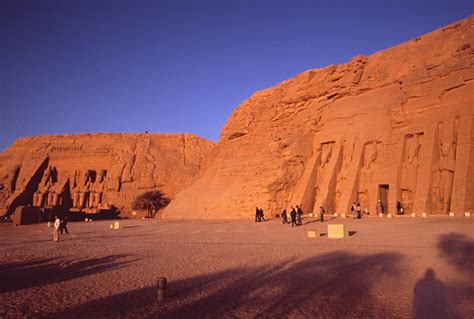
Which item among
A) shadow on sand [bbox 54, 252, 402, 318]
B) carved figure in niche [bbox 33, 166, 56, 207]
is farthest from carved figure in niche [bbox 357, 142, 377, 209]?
carved figure in niche [bbox 33, 166, 56, 207]

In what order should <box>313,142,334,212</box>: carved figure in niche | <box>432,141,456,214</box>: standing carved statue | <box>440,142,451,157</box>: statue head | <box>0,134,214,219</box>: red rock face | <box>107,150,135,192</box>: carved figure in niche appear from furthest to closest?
<box>107,150,135,192</box>: carved figure in niche
<box>0,134,214,219</box>: red rock face
<box>313,142,334,212</box>: carved figure in niche
<box>440,142,451,157</box>: statue head
<box>432,141,456,214</box>: standing carved statue

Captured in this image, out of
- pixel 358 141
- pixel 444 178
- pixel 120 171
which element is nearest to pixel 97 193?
pixel 120 171

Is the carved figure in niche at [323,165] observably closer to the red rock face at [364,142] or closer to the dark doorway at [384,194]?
the red rock face at [364,142]

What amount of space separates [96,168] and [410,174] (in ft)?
158

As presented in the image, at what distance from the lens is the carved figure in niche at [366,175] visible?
23.7m

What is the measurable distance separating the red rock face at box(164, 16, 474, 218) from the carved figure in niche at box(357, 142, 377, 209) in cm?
6

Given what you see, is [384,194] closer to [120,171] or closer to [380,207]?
[380,207]

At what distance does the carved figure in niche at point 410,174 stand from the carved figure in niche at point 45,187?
1889 inches

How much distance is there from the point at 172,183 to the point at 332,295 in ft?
154

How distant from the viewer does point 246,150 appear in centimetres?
3334

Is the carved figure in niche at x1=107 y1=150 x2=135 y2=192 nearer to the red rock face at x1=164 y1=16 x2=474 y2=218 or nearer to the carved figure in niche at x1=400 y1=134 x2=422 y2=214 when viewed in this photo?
the red rock face at x1=164 y1=16 x2=474 y2=218

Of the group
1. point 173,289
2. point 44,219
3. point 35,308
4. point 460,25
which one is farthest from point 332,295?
point 44,219

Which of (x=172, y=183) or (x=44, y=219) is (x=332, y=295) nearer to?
(x=44, y=219)

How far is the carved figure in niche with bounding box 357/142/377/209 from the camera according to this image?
23688mm
